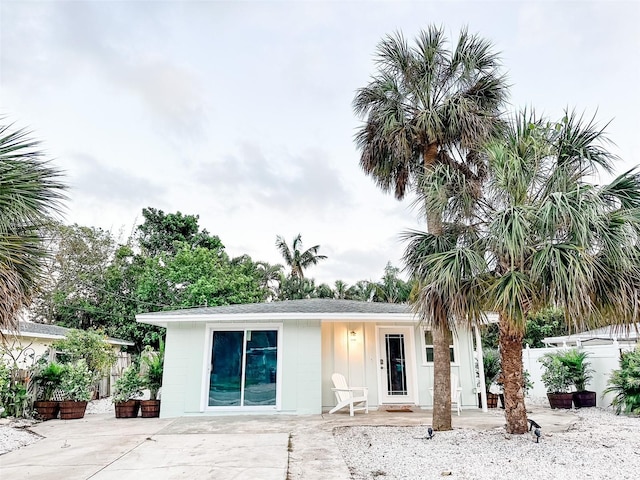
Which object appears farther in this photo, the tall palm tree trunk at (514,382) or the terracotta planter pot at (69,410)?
the terracotta planter pot at (69,410)

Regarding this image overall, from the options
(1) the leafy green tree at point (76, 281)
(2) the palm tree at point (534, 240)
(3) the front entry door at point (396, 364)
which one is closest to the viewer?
(2) the palm tree at point (534, 240)

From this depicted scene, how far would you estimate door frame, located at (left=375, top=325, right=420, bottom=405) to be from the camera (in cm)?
1028

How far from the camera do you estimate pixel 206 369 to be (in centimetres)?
937

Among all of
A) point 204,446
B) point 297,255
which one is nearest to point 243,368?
point 204,446

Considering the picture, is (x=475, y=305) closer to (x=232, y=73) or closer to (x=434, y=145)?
(x=434, y=145)

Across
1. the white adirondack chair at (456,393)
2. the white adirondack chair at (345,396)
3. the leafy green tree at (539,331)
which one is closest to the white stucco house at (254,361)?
the white adirondack chair at (345,396)

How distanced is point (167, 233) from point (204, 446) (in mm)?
18566

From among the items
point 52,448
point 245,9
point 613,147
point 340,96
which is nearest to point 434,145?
point 613,147

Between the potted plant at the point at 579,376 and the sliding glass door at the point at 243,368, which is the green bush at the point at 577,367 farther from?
the sliding glass door at the point at 243,368

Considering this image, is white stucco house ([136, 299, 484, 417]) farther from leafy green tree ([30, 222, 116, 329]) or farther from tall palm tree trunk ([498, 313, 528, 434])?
leafy green tree ([30, 222, 116, 329])

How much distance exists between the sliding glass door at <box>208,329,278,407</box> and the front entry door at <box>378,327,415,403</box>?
293 centimetres

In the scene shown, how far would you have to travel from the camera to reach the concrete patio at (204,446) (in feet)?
15.1

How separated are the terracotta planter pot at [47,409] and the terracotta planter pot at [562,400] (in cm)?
1200

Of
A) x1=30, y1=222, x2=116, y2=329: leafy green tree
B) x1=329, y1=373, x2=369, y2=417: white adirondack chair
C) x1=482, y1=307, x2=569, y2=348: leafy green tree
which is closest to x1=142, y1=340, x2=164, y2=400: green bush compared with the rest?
x1=329, y1=373, x2=369, y2=417: white adirondack chair
